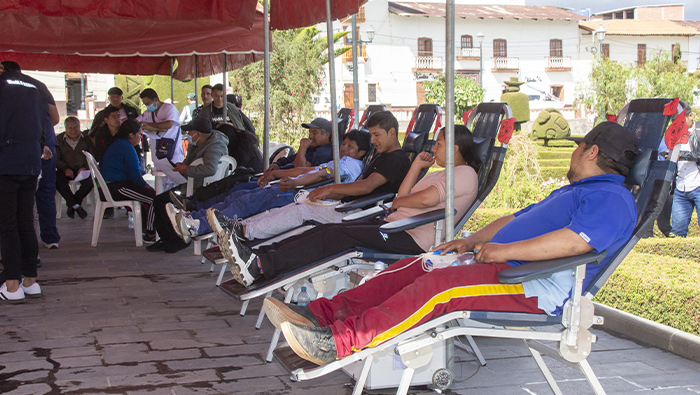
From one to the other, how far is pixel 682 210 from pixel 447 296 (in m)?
5.45

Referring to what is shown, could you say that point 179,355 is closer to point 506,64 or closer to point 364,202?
point 364,202

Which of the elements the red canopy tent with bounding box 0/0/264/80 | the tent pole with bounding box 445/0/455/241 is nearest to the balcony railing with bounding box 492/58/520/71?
the red canopy tent with bounding box 0/0/264/80

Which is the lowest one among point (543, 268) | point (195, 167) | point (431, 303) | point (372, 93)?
point (431, 303)

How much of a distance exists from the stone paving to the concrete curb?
3.0 inches

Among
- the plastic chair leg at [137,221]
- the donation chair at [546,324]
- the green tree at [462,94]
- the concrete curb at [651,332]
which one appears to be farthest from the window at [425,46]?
the donation chair at [546,324]

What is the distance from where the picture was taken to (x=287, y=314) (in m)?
2.65

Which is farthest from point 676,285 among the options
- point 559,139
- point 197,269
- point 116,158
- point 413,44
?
point 413,44

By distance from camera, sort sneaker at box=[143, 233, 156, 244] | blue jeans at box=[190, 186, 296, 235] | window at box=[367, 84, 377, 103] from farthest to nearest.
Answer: window at box=[367, 84, 377, 103] < sneaker at box=[143, 233, 156, 244] < blue jeans at box=[190, 186, 296, 235]

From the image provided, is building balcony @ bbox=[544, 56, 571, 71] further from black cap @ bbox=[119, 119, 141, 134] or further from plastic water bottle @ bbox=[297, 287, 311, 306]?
plastic water bottle @ bbox=[297, 287, 311, 306]

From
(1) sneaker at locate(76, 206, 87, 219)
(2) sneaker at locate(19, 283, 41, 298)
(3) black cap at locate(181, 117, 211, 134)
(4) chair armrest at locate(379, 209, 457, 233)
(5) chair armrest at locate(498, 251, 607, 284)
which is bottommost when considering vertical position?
(2) sneaker at locate(19, 283, 41, 298)

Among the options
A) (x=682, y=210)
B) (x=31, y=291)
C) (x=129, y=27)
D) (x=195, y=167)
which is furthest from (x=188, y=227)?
(x=682, y=210)

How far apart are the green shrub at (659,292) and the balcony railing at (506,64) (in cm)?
4347

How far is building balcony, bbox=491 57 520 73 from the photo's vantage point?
46.4 meters

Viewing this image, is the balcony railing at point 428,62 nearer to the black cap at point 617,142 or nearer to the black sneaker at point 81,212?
the black sneaker at point 81,212
